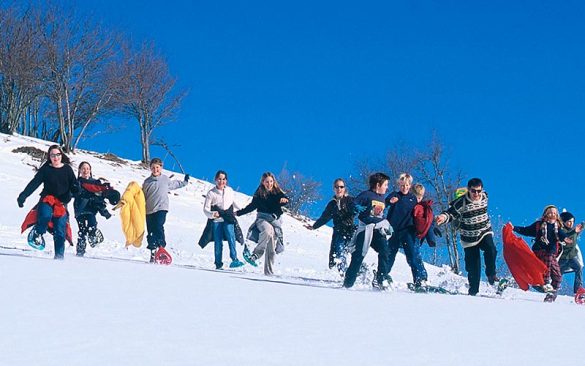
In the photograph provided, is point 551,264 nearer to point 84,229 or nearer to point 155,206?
point 155,206

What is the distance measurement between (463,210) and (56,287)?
584 cm

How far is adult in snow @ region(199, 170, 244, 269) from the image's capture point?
11656 millimetres

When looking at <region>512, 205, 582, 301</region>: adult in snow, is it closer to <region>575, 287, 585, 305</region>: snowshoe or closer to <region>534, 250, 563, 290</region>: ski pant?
<region>534, 250, 563, 290</region>: ski pant

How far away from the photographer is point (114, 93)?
42250 mm

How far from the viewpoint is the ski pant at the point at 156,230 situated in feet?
37.2

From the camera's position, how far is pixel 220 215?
11.7m

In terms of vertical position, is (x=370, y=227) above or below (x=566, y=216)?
below

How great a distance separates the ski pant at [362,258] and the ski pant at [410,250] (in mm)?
253

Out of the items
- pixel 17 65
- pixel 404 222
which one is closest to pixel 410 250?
pixel 404 222

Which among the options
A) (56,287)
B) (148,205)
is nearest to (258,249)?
(148,205)

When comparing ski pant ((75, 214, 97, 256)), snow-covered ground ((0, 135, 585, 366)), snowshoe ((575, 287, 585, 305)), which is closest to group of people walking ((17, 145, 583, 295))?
ski pant ((75, 214, 97, 256))

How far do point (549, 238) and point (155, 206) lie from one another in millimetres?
6238

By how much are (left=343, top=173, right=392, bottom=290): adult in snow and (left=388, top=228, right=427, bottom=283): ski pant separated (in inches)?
24.1

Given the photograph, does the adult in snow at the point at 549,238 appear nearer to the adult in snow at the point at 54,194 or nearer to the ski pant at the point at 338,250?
the ski pant at the point at 338,250
